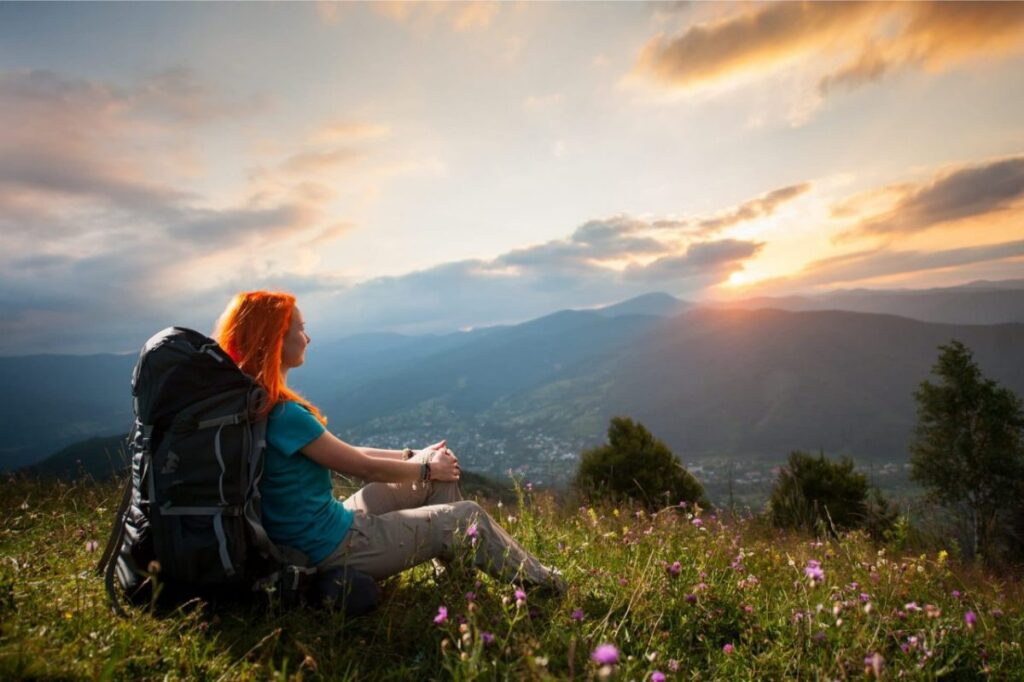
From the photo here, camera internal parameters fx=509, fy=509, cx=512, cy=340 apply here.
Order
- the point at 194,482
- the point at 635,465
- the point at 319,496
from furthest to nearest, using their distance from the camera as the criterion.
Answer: the point at 635,465 < the point at 319,496 < the point at 194,482

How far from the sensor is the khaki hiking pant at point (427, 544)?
343 centimetres

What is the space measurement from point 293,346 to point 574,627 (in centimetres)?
265

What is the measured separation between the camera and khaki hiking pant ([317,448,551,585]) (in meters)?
3.43

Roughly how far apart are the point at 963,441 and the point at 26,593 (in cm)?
4490

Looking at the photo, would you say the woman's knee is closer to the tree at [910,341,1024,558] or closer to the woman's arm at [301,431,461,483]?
the woman's arm at [301,431,461,483]

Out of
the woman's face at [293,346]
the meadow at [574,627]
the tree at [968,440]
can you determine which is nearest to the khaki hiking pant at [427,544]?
the meadow at [574,627]

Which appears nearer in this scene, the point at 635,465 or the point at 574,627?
the point at 574,627

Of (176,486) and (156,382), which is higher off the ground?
(156,382)

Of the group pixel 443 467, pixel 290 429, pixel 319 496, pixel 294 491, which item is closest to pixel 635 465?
pixel 443 467

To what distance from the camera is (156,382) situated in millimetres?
3068

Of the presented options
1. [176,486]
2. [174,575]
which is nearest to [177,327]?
[176,486]

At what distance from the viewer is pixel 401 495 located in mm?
4230

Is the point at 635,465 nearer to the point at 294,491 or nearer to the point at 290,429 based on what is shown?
the point at 294,491

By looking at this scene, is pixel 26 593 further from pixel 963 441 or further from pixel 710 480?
pixel 710 480
